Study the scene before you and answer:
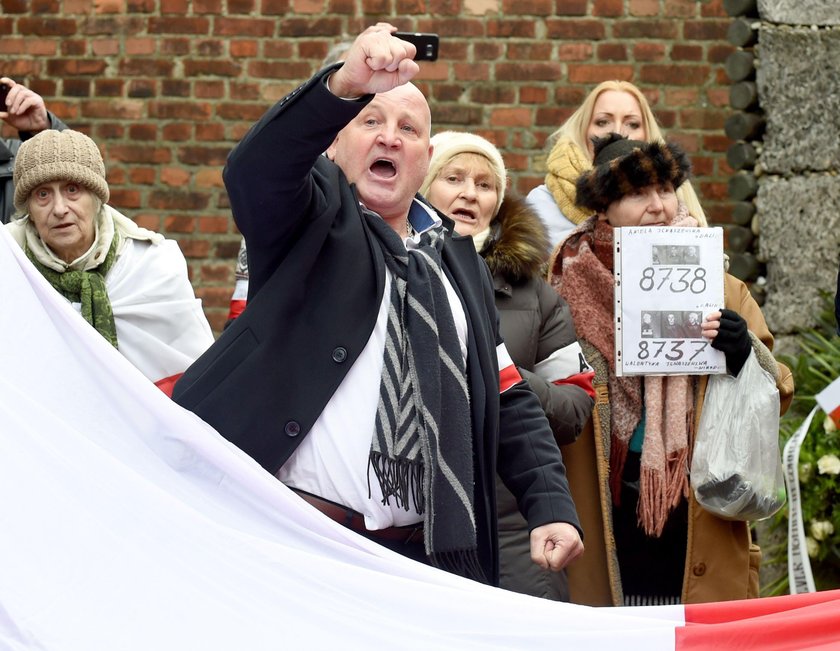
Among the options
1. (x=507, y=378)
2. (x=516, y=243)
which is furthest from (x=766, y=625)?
(x=516, y=243)

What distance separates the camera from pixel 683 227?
4023 millimetres

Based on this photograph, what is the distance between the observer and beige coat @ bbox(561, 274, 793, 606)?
4016mm

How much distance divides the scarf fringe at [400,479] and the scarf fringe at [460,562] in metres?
0.09

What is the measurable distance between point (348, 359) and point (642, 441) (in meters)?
1.66

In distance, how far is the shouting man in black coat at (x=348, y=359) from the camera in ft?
8.25

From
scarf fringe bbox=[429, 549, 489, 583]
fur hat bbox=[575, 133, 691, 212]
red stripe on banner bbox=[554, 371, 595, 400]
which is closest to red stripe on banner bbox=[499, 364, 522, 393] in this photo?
scarf fringe bbox=[429, 549, 489, 583]

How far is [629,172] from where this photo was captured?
13.6 ft

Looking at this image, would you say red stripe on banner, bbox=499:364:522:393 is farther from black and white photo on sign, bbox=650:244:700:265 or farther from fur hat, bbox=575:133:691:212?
fur hat, bbox=575:133:691:212

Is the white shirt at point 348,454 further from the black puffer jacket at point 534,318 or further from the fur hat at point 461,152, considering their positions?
the fur hat at point 461,152

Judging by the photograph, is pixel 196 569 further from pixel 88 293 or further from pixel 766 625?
pixel 88 293

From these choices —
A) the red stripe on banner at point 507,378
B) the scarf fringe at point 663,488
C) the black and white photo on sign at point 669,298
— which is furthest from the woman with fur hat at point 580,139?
the red stripe on banner at point 507,378

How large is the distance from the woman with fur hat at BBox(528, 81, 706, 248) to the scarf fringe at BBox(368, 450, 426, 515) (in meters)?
2.17

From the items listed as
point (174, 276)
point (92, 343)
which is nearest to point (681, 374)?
point (174, 276)

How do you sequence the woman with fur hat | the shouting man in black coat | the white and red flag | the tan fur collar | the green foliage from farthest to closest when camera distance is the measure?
1. the green foliage
2. the woman with fur hat
3. the tan fur collar
4. the shouting man in black coat
5. the white and red flag
